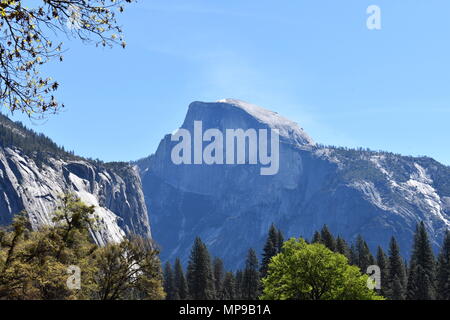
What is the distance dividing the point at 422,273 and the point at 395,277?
11.1 m

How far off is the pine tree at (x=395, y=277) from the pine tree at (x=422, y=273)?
5.93 meters

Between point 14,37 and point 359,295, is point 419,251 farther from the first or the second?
point 14,37

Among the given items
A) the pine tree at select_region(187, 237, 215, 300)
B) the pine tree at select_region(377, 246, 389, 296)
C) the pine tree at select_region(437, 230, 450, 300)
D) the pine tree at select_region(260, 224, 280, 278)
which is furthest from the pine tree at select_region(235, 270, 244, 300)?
the pine tree at select_region(437, 230, 450, 300)

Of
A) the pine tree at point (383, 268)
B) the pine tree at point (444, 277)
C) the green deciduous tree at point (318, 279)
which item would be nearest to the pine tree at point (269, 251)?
the pine tree at point (383, 268)

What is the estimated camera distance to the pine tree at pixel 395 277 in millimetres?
98125

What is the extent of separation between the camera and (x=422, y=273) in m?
90.0

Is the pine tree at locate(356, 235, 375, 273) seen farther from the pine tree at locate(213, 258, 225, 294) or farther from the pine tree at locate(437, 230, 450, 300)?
the pine tree at locate(213, 258, 225, 294)

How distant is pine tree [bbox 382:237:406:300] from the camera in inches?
3863

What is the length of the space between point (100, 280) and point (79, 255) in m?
5.37

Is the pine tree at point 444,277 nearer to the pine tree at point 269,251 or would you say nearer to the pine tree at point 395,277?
the pine tree at point 395,277

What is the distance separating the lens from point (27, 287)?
3212 cm

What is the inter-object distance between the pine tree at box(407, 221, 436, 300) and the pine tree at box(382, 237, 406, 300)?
593 centimetres

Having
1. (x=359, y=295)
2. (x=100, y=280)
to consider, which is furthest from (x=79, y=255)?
(x=359, y=295)
